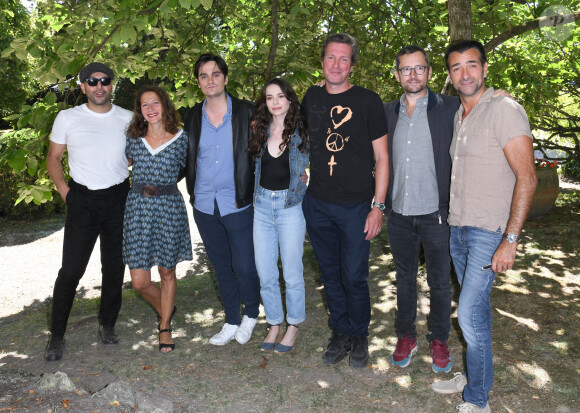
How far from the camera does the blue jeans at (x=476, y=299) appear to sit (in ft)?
10.8

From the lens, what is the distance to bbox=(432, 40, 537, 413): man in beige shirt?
3.09 meters

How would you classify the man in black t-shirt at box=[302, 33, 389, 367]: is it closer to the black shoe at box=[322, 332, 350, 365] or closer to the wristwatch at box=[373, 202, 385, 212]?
the wristwatch at box=[373, 202, 385, 212]

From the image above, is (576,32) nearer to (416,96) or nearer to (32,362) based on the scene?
(416,96)

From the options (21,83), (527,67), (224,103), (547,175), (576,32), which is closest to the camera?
(224,103)

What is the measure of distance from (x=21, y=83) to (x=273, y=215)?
1527 centimetres

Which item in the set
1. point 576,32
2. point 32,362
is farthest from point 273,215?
point 576,32

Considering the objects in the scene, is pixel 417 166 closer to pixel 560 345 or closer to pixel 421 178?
pixel 421 178

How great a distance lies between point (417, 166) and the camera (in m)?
3.86

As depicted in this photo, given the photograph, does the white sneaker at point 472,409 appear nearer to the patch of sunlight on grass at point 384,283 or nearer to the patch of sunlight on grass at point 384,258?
the patch of sunlight on grass at point 384,283

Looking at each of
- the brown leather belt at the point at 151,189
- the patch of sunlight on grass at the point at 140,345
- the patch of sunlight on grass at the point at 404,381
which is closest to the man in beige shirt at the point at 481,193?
the patch of sunlight on grass at the point at 404,381

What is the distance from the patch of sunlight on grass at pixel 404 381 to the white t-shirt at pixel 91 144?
9.50 ft

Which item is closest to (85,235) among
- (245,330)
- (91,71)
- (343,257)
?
(91,71)

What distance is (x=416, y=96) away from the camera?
3877 millimetres

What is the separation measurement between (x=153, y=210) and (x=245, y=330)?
143 centimetres
